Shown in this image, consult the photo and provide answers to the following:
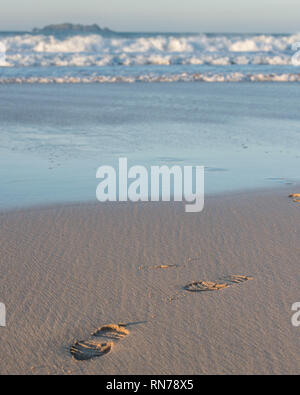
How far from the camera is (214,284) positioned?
3219mm

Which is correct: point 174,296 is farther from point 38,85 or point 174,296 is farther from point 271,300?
point 38,85

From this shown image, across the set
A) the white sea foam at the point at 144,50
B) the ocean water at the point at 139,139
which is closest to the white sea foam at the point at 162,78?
the ocean water at the point at 139,139

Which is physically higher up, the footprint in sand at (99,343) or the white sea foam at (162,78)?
the white sea foam at (162,78)

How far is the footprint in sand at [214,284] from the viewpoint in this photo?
316 cm

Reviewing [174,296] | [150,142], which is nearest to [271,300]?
[174,296]

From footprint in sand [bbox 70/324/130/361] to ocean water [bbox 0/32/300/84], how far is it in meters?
18.2

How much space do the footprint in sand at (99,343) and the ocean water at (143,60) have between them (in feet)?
59.7

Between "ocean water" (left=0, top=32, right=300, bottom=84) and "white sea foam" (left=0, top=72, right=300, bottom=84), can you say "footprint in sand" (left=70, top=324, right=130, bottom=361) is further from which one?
"ocean water" (left=0, top=32, right=300, bottom=84)

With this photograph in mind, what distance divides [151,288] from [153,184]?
2557 millimetres

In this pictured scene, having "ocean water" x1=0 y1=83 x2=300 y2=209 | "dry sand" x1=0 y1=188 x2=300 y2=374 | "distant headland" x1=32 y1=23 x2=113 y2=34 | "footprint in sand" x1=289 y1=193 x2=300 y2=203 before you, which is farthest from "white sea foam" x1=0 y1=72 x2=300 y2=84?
"distant headland" x1=32 y1=23 x2=113 y2=34

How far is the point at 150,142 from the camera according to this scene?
7992mm

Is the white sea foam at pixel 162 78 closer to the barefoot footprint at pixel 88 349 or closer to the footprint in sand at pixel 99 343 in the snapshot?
the footprint in sand at pixel 99 343

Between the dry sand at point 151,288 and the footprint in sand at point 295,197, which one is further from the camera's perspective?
the footprint in sand at point 295,197
